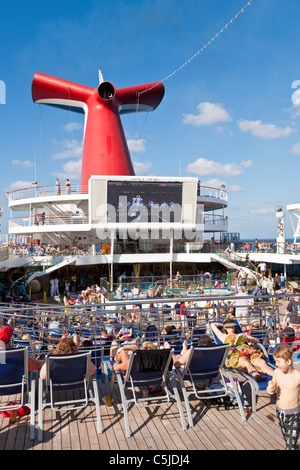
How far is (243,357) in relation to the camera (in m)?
4.21

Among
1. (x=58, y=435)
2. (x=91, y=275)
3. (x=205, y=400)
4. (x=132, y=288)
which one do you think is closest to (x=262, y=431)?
(x=205, y=400)

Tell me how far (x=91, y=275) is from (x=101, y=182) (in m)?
6.97

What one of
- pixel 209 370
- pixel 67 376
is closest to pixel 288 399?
pixel 209 370

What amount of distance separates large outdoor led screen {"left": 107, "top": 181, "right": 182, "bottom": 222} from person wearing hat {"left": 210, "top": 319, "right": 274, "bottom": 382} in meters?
17.6

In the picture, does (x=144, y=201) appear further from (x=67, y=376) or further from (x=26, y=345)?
(x=67, y=376)

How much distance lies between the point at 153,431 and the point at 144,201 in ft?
63.1

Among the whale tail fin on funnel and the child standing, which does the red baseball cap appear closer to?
the child standing

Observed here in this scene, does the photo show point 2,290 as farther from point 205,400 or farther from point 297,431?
point 297,431

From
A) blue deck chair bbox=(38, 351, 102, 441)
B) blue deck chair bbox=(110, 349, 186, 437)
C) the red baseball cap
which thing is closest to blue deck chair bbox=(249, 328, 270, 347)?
blue deck chair bbox=(110, 349, 186, 437)

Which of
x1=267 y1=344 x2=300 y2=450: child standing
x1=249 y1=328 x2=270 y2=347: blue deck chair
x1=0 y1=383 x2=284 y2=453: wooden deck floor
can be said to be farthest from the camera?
x1=249 y1=328 x2=270 y2=347: blue deck chair

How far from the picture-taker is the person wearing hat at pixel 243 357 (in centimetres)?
401

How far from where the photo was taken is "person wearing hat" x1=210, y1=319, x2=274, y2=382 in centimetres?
401

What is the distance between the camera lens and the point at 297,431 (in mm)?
2910

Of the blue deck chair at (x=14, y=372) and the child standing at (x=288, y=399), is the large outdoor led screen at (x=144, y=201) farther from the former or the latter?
the child standing at (x=288, y=399)
